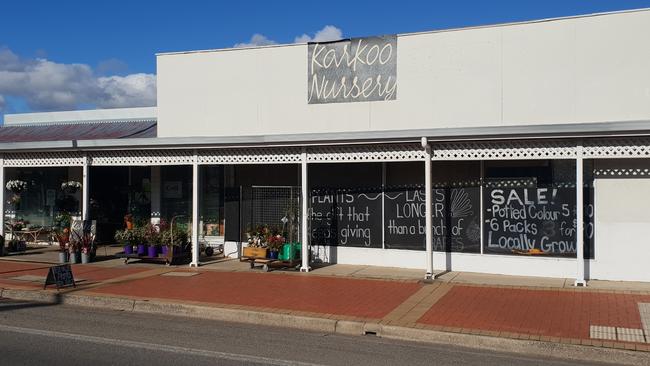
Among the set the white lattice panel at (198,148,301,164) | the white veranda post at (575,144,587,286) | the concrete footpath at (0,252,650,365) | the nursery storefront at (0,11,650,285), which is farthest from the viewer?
the white lattice panel at (198,148,301,164)

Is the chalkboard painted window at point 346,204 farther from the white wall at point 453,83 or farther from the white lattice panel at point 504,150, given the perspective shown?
the white lattice panel at point 504,150

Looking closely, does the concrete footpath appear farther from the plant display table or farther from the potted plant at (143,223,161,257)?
the potted plant at (143,223,161,257)

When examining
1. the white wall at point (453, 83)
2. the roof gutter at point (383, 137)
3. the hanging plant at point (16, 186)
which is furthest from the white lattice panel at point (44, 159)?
the white wall at point (453, 83)

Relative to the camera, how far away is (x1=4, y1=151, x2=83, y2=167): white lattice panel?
629 inches

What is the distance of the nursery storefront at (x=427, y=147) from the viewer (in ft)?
39.4

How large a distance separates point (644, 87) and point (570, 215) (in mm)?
2748

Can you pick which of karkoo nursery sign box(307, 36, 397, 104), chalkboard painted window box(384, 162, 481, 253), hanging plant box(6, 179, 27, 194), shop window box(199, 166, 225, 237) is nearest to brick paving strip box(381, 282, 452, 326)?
chalkboard painted window box(384, 162, 481, 253)

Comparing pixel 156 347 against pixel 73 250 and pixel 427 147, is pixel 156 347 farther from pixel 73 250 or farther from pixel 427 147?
pixel 73 250

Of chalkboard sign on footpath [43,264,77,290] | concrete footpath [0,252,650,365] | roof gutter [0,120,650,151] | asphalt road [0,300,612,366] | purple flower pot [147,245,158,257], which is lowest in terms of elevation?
asphalt road [0,300,612,366]

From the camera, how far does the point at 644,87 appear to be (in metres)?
12.1

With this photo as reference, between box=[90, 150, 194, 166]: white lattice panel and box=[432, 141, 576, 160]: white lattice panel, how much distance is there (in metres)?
5.86

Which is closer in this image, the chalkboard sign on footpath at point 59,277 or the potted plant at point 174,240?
the chalkboard sign on footpath at point 59,277

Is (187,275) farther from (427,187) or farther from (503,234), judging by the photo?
(503,234)

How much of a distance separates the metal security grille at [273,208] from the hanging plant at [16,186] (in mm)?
7474
